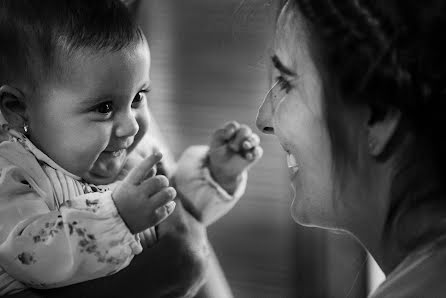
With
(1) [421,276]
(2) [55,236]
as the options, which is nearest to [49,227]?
(2) [55,236]

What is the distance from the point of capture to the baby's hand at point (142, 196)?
0.65m

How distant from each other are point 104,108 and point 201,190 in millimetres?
200

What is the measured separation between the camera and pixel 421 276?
48 centimetres

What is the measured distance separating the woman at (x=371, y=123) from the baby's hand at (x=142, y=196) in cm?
12

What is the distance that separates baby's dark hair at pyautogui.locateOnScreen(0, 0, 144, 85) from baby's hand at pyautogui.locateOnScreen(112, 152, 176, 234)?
13 centimetres

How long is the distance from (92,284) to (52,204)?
3.7 inches

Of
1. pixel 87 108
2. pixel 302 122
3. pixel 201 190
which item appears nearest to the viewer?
pixel 302 122

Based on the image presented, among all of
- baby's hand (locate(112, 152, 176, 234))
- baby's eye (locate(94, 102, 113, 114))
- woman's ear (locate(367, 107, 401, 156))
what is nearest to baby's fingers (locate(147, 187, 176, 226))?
baby's hand (locate(112, 152, 176, 234))

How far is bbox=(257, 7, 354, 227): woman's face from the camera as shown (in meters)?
0.55

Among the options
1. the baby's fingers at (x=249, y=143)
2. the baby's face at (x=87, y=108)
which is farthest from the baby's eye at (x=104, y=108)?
the baby's fingers at (x=249, y=143)

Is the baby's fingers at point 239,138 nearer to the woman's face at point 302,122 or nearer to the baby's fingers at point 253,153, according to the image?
the baby's fingers at point 253,153

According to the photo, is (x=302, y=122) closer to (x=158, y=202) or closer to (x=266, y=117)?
(x=266, y=117)

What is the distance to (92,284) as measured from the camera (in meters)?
0.69

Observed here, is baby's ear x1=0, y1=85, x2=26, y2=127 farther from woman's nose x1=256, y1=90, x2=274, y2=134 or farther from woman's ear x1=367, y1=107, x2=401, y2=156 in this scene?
woman's ear x1=367, y1=107, x2=401, y2=156
